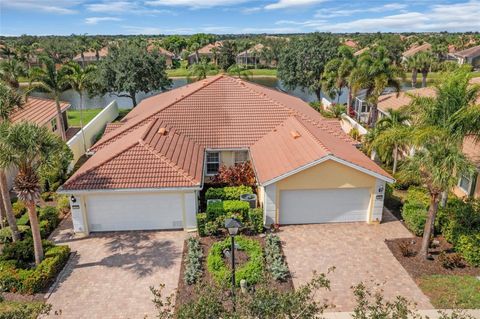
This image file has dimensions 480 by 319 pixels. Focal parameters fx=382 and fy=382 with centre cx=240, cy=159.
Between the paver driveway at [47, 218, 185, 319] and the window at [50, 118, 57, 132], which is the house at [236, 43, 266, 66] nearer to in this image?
the window at [50, 118, 57, 132]

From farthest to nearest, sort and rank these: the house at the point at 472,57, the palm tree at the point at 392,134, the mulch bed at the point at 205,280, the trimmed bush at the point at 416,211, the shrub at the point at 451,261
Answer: the house at the point at 472,57 < the trimmed bush at the point at 416,211 < the palm tree at the point at 392,134 < the shrub at the point at 451,261 < the mulch bed at the point at 205,280

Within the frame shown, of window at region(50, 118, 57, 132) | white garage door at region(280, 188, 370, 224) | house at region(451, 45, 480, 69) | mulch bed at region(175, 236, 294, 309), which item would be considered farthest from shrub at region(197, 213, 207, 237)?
house at region(451, 45, 480, 69)

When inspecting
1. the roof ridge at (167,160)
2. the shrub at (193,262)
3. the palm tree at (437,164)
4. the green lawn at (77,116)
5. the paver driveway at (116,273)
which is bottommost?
the paver driveway at (116,273)

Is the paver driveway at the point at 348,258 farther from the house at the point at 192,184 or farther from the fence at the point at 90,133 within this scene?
the fence at the point at 90,133

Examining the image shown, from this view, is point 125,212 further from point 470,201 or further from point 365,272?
point 470,201

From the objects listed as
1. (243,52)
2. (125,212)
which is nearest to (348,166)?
(125,212)

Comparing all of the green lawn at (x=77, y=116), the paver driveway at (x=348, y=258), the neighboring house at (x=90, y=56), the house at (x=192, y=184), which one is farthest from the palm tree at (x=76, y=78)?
the neighboring house at (x=90, y=56)
